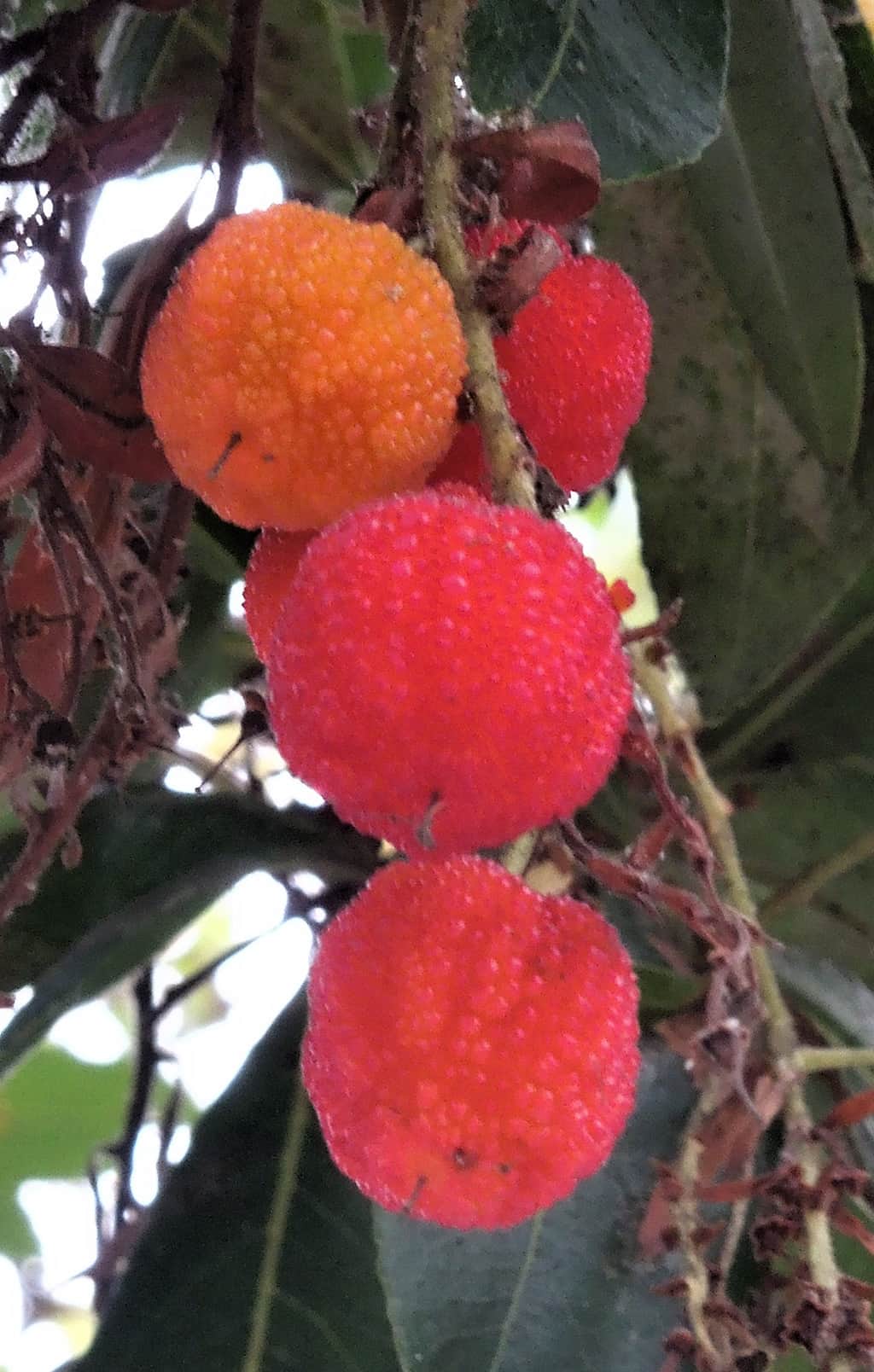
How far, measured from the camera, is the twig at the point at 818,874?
781 mm

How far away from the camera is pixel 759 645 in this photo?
0.79 metres

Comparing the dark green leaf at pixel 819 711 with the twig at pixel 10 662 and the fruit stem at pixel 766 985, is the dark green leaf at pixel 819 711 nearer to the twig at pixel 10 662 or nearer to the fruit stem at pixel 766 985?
the fruit stem at pixel 766 985

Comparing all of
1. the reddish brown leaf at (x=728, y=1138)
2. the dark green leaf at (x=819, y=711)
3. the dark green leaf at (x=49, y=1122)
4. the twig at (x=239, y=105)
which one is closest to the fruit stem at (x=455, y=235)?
the twig at (x=239, y=105)

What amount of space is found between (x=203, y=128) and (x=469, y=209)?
1.33 ft

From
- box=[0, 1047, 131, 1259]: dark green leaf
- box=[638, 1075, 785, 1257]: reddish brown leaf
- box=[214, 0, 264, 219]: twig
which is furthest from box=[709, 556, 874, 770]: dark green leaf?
box=[0, 1047, 131, 1259]: dark green leaf

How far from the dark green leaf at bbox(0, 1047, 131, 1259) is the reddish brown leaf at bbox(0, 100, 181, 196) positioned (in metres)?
0.84

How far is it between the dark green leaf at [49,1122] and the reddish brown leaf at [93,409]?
0.81 metres

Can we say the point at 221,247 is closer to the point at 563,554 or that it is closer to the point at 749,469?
the point at 563,554

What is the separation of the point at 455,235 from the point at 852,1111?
316 millimetres

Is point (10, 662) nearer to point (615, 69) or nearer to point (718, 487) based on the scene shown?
point (615, 69)

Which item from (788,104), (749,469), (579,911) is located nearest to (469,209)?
(579,911)

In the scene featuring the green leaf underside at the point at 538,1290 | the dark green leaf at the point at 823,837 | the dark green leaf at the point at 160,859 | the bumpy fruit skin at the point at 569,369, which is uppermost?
the bumpy fruit skin at the point at 569,369

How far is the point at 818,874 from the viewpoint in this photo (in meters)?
0.78

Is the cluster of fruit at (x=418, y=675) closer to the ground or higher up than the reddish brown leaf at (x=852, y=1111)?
higher up
